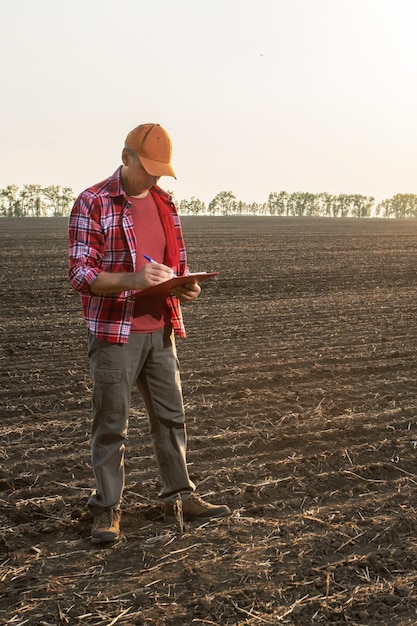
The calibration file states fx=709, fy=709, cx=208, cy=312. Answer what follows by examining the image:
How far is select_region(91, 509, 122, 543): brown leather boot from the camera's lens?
13.2 ft

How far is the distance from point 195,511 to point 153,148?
2161 millimetres

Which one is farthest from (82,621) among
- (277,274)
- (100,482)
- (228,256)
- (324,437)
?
(228,256)

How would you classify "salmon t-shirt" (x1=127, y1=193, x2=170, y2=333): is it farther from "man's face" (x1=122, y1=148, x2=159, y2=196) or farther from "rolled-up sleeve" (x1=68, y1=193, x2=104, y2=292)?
"rolled-up sleeve" (x1=68, y1=193, x2=104, y2=292)

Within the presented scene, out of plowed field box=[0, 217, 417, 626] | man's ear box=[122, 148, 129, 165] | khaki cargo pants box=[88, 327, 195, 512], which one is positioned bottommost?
plowed field box=[0, 217, 417, 626]

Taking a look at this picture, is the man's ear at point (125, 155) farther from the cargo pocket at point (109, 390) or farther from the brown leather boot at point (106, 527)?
the brown leather boot at point (106, 527)

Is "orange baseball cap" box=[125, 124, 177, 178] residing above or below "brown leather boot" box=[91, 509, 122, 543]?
above

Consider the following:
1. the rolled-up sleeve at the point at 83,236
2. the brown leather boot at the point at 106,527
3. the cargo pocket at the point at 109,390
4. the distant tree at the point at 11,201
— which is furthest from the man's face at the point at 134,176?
the distant tree at the point at 11,201

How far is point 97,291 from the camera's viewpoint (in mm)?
3801

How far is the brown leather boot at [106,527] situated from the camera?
4.02 meters

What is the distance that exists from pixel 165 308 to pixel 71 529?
145 centimetres

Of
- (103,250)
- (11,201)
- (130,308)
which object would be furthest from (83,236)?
(11,201)

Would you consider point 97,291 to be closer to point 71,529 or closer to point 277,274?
point 71,529

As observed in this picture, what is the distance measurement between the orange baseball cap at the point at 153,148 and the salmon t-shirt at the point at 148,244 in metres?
0.27

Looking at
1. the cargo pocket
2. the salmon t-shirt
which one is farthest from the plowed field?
the salmon t-shirt
